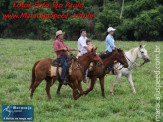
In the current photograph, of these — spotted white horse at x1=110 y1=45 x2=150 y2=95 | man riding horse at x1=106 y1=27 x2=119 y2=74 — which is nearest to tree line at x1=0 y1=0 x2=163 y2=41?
spotted white horse at x1=110 y1=45 x2=150 y2=95

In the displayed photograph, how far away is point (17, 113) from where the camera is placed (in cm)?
855

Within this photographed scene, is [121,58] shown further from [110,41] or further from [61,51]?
[61,51]

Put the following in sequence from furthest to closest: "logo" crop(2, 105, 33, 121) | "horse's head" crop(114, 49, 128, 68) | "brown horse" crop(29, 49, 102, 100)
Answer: "horse's head" crop(114, 49, 128, 68) < "brown horse" crop(29, 49, 102, 100) < "logo" crop(2, 105, 33, 121)

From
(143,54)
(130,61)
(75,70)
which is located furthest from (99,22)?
(75,70)

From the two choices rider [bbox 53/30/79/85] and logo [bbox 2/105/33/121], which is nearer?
logo [bbox 2/105/33/121]

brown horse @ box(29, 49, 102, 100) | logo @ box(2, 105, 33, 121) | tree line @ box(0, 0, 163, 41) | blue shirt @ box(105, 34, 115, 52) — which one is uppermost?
tree line @ box(0, 0, 163, 41)

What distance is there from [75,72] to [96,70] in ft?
3.96

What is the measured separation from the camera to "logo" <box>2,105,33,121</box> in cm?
816

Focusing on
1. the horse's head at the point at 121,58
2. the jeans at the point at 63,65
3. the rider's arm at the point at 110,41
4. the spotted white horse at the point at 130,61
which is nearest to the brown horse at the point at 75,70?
the jeans at the point at 63,65

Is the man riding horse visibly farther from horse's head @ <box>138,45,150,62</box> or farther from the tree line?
the tree line

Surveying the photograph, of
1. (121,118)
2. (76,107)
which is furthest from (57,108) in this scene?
(121,118)

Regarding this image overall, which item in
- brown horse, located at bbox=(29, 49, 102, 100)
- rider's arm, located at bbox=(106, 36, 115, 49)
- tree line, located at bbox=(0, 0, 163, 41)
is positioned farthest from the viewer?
tree line, located at bbox=(0, 0, 163, 41)

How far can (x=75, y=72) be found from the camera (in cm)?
1032

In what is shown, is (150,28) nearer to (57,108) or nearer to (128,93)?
(128,93)
